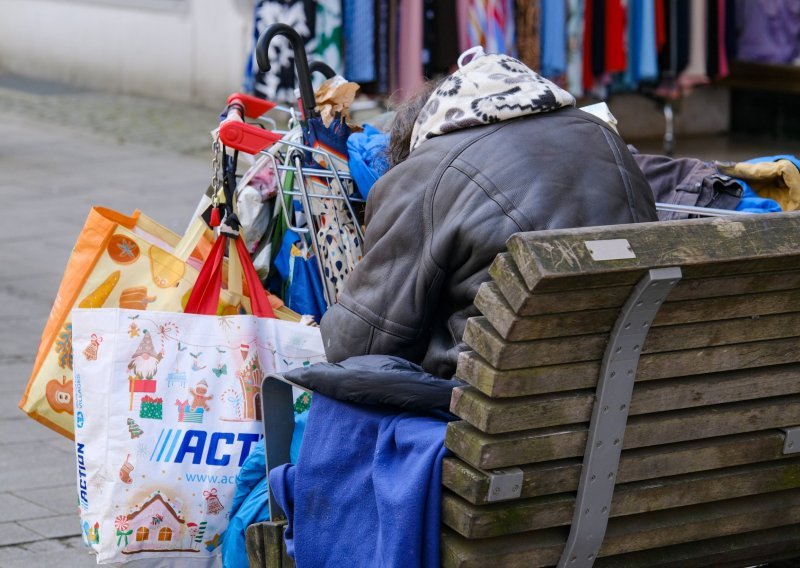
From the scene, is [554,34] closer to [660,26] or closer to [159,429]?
[660,26]

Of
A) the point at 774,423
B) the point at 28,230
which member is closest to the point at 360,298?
the point at 774,423

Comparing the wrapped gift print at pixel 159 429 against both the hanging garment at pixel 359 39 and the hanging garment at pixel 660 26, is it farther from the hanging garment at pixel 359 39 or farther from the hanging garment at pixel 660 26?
the hanging garment at pixel 660 26

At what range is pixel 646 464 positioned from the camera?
226cm

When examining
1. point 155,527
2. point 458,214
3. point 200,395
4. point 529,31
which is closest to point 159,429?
→ point 200,395

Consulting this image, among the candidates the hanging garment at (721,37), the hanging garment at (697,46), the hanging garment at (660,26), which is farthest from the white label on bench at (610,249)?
the hanging garment at (721,37)

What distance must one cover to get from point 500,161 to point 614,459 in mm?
661

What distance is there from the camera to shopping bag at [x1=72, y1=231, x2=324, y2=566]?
9.32 feet

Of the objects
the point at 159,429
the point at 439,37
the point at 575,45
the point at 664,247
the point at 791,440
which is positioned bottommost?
the point at 159,429

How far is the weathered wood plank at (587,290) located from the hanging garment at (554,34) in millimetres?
7008

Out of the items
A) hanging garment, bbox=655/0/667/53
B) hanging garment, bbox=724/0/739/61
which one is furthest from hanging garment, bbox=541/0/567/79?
hanging garment, bbox=724/0/739/61

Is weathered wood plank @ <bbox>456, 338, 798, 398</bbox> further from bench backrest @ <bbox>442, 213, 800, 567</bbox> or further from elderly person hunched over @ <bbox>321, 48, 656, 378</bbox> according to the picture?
elderly person hunched over @ <bbox>321, 48, 656, 378</bbox>

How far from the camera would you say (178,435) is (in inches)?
113

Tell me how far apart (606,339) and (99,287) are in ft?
4.86

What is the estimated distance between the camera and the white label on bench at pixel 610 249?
77.6 inches
